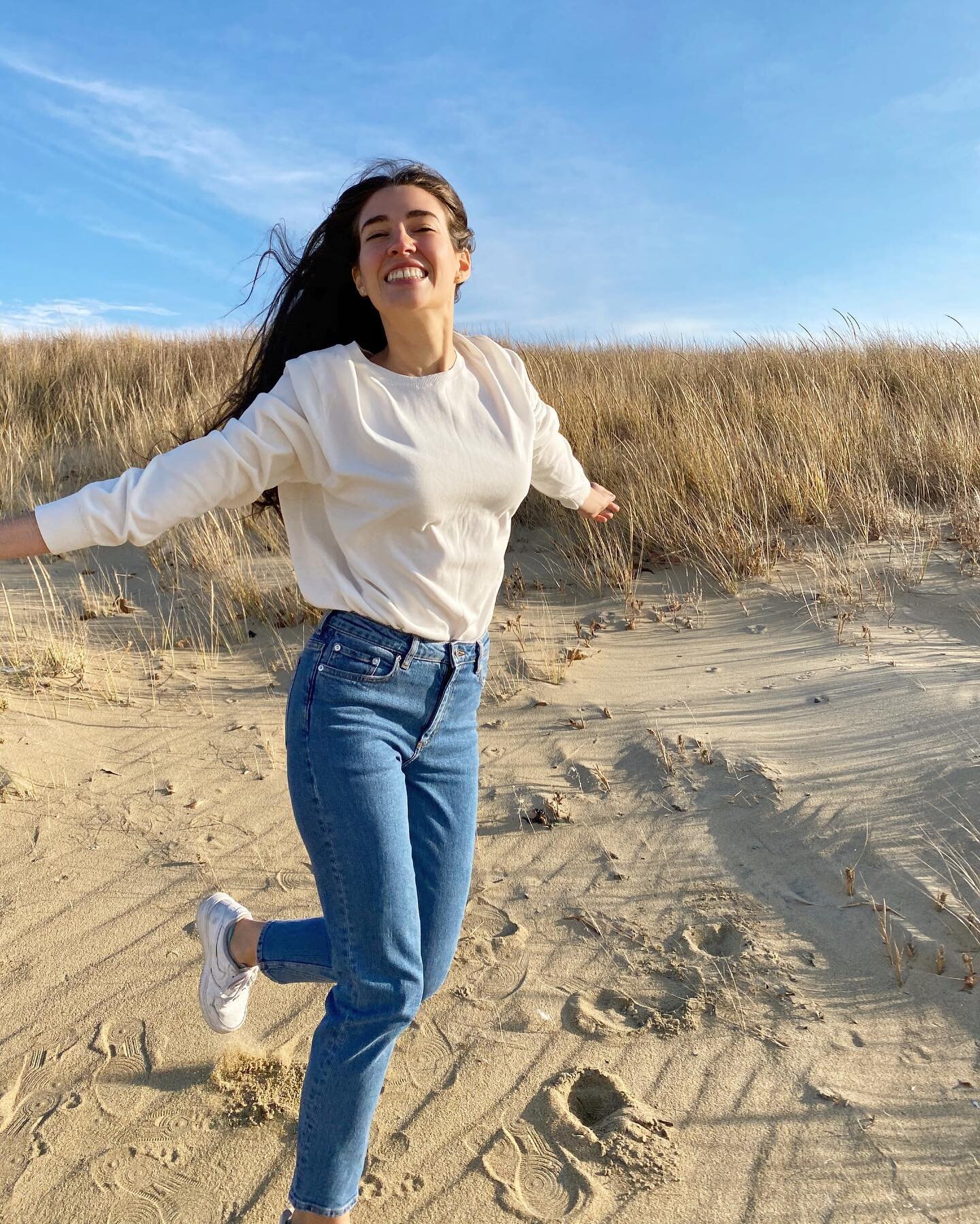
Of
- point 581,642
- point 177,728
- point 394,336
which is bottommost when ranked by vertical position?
point 177,728

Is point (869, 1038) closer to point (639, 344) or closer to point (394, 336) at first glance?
point (394, 336)

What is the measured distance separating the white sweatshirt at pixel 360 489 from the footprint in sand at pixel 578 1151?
1303 mm

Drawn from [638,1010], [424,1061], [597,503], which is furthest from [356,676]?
[638,1010]

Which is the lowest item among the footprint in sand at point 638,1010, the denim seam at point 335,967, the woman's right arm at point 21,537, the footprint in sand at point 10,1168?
the footprint in sand at point 10,1168

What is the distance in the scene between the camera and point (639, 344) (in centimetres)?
1612

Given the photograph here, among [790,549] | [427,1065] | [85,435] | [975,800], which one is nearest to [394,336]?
[427,1065]

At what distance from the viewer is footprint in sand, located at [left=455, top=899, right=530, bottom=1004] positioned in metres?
2.83

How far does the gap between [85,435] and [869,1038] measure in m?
10.0

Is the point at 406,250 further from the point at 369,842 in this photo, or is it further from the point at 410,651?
the point at 369,842

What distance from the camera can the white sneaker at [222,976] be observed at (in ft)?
7.68

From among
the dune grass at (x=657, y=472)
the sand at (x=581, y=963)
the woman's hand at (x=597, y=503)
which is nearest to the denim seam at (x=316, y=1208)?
the sand at (x=581, y=963)

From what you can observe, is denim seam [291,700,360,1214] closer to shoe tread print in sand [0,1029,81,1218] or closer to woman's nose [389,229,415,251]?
shoe tread print in sand [0,1029,81,1218]

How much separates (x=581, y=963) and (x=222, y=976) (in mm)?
1159

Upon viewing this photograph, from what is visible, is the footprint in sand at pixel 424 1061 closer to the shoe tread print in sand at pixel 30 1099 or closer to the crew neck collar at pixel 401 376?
the shoe tread print in sand at pixel 30 1099
